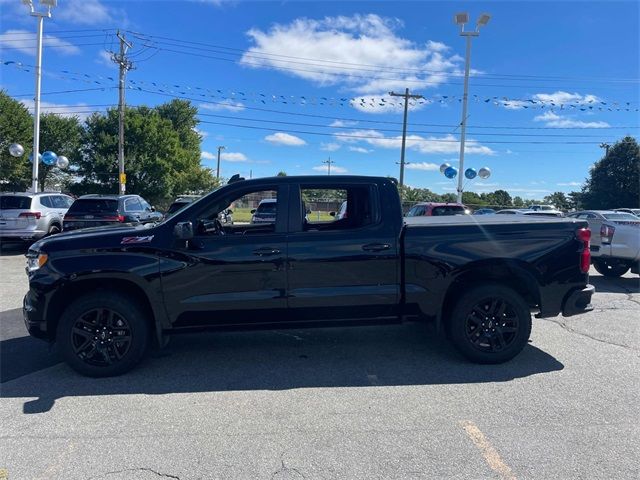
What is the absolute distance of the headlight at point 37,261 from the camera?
437cm

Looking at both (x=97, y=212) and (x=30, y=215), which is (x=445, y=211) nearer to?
(x=97, y=212)

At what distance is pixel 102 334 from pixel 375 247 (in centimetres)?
276

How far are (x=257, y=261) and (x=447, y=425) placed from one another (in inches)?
86.6

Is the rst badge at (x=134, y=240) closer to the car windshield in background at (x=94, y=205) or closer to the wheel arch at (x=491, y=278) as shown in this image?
the wheel arch at (x=491, y=278)

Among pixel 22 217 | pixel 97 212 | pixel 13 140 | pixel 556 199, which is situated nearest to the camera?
pixel 97 212

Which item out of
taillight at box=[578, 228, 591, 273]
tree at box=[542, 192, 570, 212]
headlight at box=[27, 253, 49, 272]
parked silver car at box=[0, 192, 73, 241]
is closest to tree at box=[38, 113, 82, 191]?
parked silver car at box=[0, 192, 73, 241]

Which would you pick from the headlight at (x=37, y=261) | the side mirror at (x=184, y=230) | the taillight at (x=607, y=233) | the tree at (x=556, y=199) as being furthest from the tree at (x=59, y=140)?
the tree at (x=556, y=199)

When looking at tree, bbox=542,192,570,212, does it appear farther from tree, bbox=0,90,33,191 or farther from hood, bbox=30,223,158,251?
hood, bbox=30,223,158,251

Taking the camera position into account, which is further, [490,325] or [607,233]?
[607,233]

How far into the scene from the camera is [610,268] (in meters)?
10.9

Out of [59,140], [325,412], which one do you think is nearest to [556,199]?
[59,140]

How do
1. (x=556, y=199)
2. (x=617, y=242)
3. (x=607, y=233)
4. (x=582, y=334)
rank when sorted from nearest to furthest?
(x=582, y=334), (x=617, y=242), (x=607, y=233), (x=556, y=199)

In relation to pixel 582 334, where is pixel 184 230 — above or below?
above

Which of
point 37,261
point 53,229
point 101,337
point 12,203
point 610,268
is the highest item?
point 12,203
